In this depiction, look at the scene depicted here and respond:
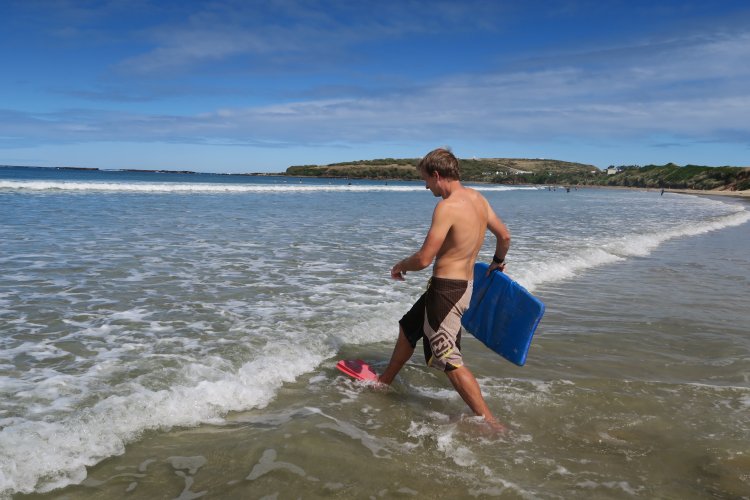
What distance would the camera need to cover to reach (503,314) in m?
5.01

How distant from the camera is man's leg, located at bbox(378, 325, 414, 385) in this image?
4.90m

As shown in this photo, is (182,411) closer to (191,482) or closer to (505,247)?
(191,482)

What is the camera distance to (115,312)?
6.88m

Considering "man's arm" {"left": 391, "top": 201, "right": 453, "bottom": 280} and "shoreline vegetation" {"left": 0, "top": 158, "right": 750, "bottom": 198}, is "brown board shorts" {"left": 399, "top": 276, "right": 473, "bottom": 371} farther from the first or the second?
"shoreline vegetation" {"left": 0, "top": 158, "right": 750, "bottom": 198}

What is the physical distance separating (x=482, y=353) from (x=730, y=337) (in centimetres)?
328

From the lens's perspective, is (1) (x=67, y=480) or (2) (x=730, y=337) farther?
(2) (x=730, y=337)

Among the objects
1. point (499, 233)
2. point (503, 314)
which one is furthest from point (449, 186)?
point (503, 314)

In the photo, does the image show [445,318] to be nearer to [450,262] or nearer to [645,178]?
[450,262]

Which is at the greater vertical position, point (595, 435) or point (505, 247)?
point (505, 247)

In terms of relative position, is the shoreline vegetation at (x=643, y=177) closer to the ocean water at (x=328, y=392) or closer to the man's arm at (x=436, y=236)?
the ocean water at (x=328, y=392)

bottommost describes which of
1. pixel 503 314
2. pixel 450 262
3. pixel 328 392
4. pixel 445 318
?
pixel 328 392

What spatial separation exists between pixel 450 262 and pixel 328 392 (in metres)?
1.63

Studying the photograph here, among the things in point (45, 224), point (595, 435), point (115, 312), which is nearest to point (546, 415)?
point (595, 435)

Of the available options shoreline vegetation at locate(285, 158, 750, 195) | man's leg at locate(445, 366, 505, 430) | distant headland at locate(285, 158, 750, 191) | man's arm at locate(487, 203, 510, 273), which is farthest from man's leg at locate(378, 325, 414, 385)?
shoreline vegetation at locate(285, 158, 750, 195)
